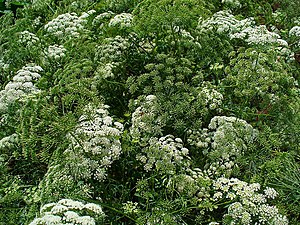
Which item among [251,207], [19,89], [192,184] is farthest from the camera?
[19,89]

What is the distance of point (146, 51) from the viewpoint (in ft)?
12.3

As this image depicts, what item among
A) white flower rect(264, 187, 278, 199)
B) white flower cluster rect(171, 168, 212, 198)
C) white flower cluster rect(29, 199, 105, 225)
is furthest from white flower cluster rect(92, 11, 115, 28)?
white flower rect(264, 187, 278, 199)

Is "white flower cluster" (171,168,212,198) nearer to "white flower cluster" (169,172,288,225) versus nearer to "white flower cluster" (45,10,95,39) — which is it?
"white flower cluster" (169,172,288,225)

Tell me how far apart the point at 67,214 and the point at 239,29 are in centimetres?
226

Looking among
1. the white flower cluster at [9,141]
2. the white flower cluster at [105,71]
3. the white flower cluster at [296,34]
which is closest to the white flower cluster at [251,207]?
the white flower cluster at [105,71]

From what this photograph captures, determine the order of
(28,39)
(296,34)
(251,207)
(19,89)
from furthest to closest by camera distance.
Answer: (296,34), (28,39), (19,89), (251,207)

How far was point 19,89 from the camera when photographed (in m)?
3.53

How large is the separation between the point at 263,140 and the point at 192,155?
603 mm

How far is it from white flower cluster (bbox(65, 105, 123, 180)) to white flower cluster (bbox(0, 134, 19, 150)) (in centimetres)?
66

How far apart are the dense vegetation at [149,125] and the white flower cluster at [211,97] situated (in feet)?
0.03

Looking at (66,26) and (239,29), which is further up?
(239,29)

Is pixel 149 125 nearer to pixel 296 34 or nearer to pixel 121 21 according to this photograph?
pixel 121 21

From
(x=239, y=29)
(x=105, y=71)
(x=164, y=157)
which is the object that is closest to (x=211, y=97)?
(x=164, y=157)

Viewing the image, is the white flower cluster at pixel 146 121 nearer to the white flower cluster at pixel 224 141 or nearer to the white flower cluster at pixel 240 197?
the white flower cluster at pixel 224 141
